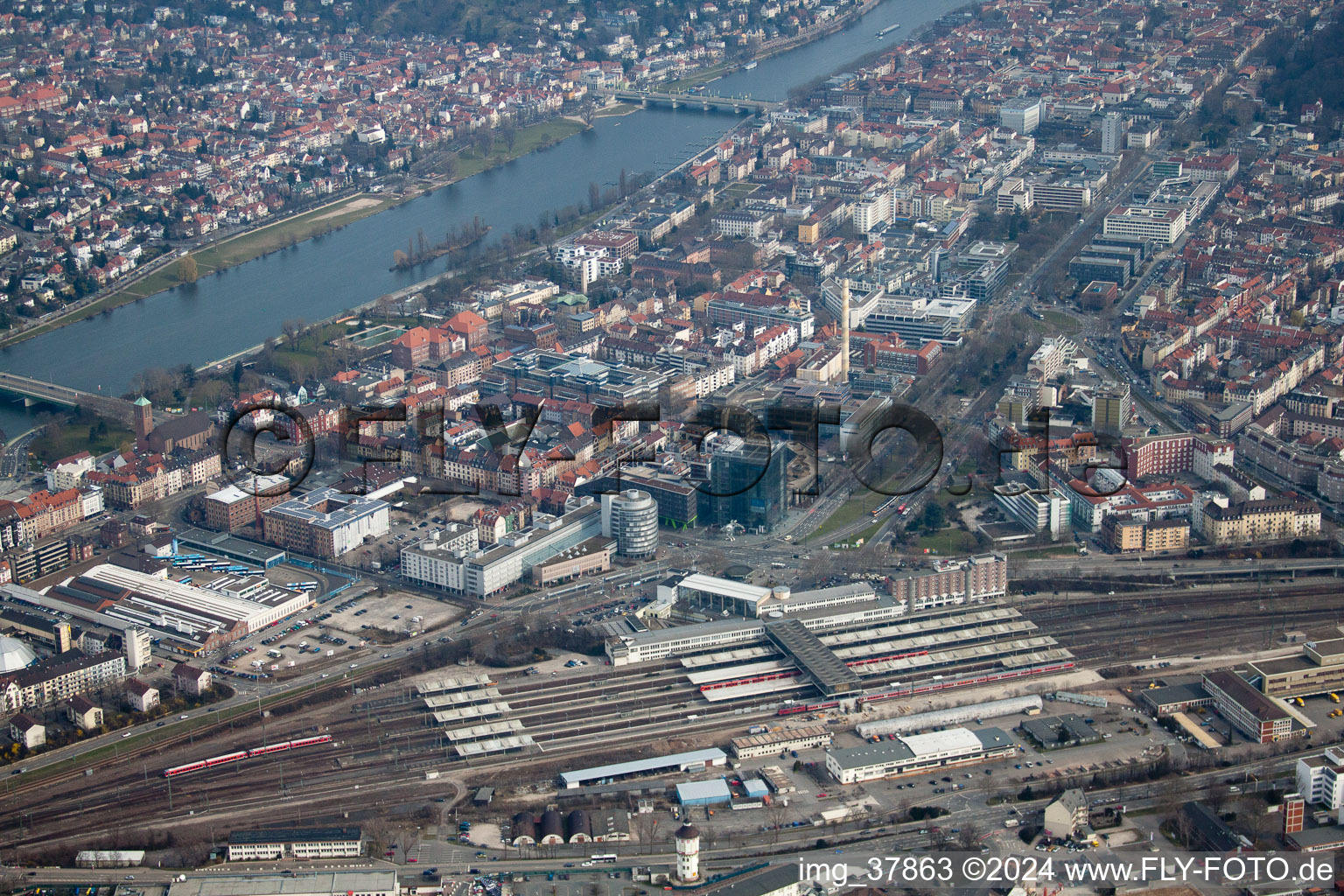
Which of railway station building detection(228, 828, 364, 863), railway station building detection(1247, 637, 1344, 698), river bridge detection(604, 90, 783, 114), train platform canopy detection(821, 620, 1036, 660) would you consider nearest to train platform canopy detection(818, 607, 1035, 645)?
train platform canopy detection(821, 620, 1036, 660)

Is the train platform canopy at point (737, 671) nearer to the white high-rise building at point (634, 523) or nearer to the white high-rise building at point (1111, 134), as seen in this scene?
the white high-rise building at point (634, 523)

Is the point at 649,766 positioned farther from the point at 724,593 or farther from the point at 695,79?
the point at 695,79

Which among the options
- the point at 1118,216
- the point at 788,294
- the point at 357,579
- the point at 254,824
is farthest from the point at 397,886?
the point at 1118,216

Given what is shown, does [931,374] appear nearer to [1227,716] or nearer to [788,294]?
[788,294]

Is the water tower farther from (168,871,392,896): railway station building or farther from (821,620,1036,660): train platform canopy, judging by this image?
(821,620,1036,660): train platform canopy

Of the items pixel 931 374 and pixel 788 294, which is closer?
pixel 931 374
